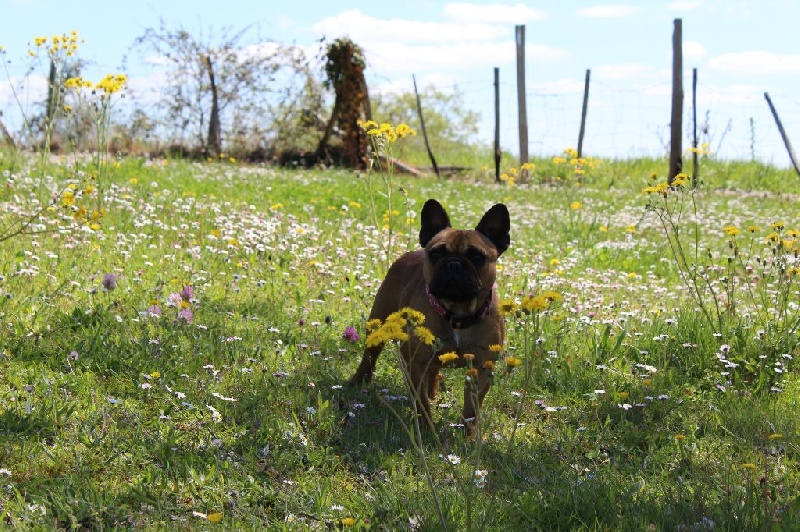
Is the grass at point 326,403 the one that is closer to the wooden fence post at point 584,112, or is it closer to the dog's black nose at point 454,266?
the dog's black nose at point 454,266

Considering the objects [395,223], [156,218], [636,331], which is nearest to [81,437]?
[636,331]

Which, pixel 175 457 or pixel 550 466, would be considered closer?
pixel 175 457

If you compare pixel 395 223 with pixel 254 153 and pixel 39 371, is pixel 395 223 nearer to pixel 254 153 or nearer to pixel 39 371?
pixel 39 371

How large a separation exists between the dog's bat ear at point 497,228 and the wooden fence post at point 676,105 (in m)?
12.1

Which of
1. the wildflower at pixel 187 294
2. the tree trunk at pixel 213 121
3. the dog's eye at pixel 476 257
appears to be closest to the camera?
the dog's eye at pixel 476 257

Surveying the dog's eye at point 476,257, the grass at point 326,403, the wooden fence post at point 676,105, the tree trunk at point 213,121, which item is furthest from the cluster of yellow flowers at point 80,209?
the tree trunk at point 213,121

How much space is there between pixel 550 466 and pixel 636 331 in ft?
6.99

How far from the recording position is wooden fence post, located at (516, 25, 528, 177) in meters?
18.8

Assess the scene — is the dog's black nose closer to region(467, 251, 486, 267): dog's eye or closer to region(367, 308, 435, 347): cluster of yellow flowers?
region(467, 251, 486, 267): dog's eye

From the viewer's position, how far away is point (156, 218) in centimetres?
863

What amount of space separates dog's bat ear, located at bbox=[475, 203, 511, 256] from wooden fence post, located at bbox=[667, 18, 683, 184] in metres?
12.1

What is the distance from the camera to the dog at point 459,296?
4.01 meters

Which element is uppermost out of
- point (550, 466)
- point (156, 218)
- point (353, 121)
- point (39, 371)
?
point (353, 121)

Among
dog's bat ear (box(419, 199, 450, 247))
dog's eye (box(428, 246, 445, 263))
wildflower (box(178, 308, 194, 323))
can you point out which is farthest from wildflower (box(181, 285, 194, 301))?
dog's eye (box(428, 246, 445, 263))
